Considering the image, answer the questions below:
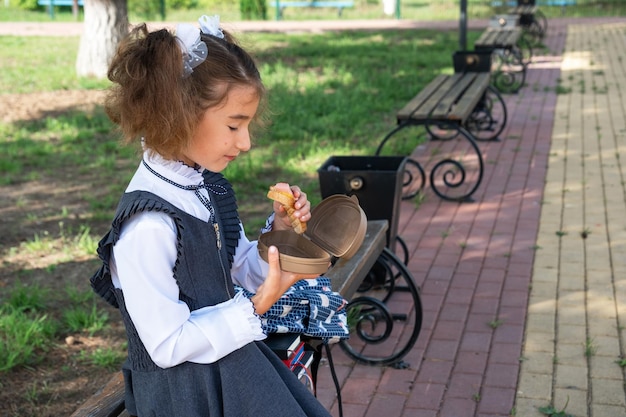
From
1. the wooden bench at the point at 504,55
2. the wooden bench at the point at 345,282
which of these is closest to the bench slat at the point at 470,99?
the wooden bench at the point at 504,55

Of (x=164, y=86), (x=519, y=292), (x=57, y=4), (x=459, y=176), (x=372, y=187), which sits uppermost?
(x=57, y=4)

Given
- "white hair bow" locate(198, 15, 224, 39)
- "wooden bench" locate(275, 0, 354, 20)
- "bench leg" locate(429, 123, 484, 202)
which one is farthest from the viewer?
"wooden bench" locate(275, 0, 354, 20)

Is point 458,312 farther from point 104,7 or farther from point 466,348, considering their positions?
point 104,7

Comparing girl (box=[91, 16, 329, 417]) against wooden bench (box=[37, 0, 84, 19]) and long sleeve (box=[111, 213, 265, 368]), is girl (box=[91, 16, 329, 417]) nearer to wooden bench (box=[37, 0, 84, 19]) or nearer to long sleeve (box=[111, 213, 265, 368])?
long sleeve (box=[111, 213, 265, 368])

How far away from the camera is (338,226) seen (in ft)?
8.25

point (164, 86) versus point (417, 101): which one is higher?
point (164, 86)

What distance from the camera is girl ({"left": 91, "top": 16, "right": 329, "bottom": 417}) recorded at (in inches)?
74.6

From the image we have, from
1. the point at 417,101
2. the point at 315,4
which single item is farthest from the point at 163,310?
the point at 315,4

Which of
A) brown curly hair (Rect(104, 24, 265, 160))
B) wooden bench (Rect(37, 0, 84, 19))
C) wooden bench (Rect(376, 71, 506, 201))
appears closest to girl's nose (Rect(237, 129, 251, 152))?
brown curly hair (Rect(104, 24, 265, 160))

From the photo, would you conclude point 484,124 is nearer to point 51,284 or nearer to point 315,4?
point 51,284

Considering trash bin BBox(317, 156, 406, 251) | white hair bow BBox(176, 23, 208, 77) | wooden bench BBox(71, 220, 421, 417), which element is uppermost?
white hair bow BBox(176, 23, 208, 77)

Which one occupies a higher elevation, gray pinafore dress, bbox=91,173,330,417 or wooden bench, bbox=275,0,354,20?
wooden bench, bbox=275,0,354,20

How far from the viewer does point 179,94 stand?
194cm

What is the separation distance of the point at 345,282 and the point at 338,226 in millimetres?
753
